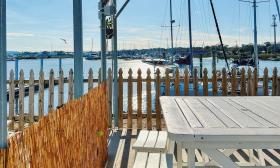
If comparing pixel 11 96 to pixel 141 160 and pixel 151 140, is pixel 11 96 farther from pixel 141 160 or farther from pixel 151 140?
pixel 141 160

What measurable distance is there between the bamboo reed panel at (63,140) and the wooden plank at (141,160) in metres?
0.49

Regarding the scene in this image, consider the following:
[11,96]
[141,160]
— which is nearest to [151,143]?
[141,160]

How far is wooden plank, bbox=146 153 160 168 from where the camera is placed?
139 inches

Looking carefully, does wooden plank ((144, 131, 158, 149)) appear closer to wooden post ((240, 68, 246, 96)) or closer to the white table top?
the white table top

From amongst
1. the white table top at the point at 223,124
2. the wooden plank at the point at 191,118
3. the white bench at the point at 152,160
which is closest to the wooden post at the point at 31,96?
the white bench at the point at 152,160

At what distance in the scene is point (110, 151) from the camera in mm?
5734

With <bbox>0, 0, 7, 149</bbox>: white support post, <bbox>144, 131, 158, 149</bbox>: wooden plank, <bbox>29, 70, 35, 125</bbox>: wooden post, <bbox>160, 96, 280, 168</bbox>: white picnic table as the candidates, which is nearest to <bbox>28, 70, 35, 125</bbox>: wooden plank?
<bbox>29, 70, 35, 125</bbox>: wooden post

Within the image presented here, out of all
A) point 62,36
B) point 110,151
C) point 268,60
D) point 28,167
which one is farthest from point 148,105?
point 268,60

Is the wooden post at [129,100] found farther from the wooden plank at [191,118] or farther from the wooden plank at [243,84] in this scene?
the wooden plank at [191,118]

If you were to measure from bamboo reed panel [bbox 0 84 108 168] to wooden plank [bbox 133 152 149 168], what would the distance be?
1.59 feet

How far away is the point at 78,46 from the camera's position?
3553 millimetres

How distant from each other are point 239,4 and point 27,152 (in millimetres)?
23463

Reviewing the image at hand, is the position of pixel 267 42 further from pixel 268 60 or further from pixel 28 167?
pixel 28 167

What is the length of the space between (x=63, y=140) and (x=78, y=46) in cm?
132
